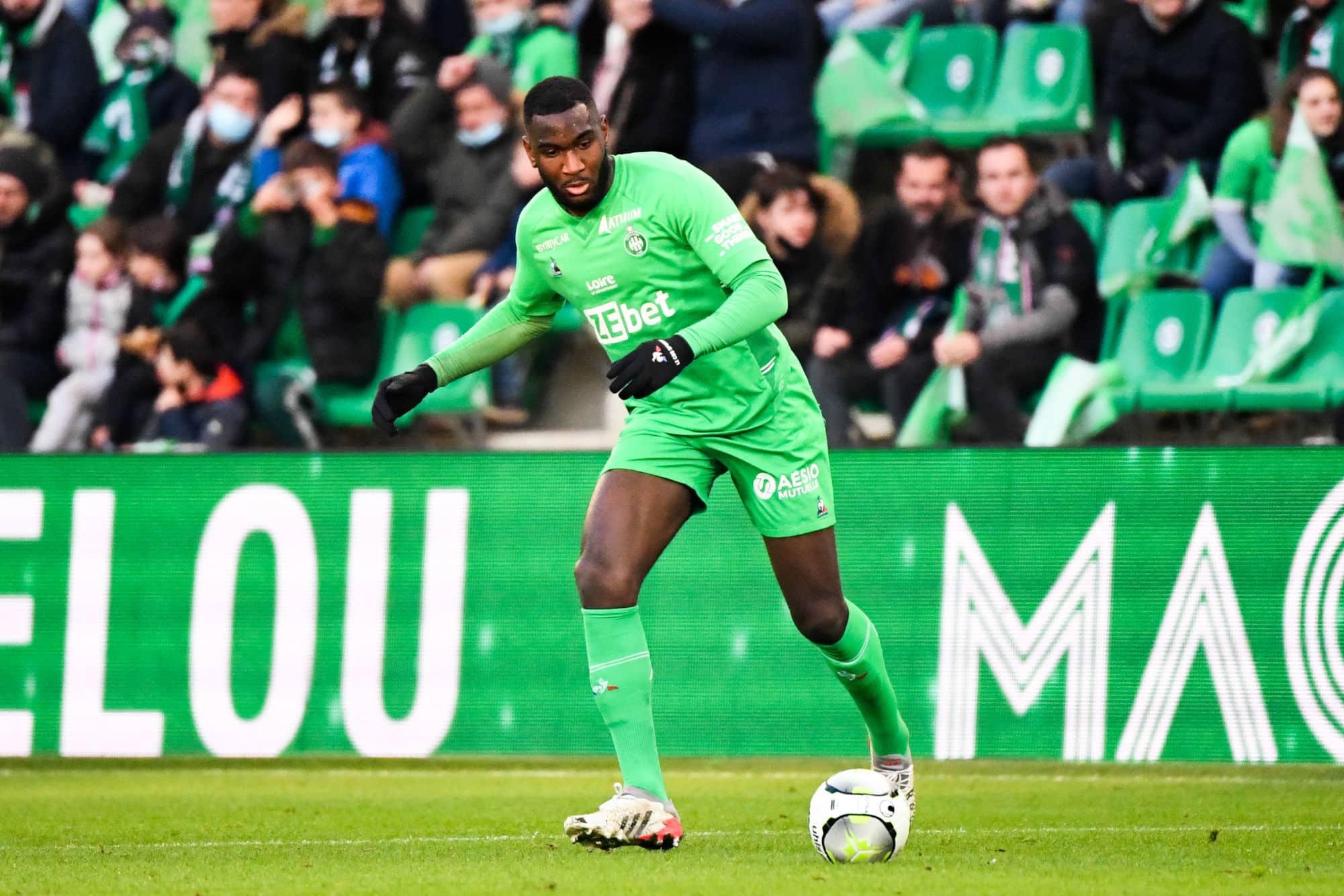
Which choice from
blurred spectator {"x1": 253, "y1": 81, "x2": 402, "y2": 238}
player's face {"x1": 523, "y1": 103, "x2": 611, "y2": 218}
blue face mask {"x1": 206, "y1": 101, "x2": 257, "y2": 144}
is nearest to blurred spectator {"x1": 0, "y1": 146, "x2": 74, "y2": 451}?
blue face mask {"x1": 206, "y1": 101, "x2": 257, "y2": 144}

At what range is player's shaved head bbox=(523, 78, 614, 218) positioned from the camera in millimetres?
5582

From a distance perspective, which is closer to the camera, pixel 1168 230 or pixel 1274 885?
pixel 1274 885

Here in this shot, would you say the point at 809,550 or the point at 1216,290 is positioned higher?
the point at 1216,290

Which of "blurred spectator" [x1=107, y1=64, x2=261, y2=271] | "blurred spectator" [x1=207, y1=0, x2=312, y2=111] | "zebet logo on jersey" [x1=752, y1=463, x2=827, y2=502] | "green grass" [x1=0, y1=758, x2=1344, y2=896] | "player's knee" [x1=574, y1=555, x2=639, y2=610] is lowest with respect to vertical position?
"green grass" [x1=0, y1=758, x2=1344, y2=896]

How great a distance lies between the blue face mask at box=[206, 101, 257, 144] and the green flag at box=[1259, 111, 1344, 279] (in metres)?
6.47

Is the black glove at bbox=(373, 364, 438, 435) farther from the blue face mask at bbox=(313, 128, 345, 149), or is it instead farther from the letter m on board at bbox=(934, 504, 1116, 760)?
the blue face mask at bbox=(313, 128, 345, 149)

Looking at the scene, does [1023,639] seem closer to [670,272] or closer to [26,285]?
[670,272]

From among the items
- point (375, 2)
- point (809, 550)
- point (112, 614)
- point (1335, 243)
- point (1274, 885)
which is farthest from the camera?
point (375, 2)

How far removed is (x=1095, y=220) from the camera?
1111 cm

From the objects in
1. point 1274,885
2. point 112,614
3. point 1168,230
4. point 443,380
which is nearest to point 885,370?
point 1168,230

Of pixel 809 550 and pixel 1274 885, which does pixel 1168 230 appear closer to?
pixel 809 550

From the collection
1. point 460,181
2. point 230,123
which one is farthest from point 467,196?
point 230,123

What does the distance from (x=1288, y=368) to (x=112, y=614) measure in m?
6.12

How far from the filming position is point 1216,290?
10.8m
